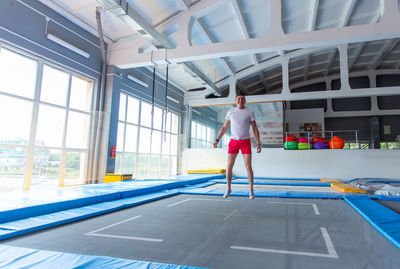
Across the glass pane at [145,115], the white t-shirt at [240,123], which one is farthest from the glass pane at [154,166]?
the white t-shirt at [240,123]

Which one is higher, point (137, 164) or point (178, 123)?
point (178, 123)

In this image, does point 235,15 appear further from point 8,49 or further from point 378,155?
point 378,155

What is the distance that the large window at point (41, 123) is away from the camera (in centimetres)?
441

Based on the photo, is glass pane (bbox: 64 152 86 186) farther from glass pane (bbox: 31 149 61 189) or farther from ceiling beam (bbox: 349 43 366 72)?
ceiling beam (bbox: 349 43 366 72)

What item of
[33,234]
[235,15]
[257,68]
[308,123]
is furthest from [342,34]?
[308,123]

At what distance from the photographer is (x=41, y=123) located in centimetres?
503

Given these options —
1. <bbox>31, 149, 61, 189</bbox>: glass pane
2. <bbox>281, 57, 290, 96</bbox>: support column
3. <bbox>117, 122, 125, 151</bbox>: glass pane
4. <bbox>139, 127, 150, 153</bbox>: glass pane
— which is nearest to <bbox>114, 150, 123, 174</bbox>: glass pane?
<bbox>117, 122, 125, 151</bbox>: glass pane

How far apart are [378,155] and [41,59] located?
1023 centimetres

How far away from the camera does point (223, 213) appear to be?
2.34 meters

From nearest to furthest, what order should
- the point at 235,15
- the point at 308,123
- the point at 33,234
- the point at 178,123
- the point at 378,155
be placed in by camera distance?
the point at 33,234 → the point at 235,15 → the point at 378,155 → the point at 178,123 → the point at 308,123

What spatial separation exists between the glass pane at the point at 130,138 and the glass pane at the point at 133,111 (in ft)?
0.65

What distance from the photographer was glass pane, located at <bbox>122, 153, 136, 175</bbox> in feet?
24.3

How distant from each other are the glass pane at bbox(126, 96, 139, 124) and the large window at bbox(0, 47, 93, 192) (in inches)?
57.4

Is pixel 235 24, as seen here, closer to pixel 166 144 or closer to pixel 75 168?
pixel 166 144
